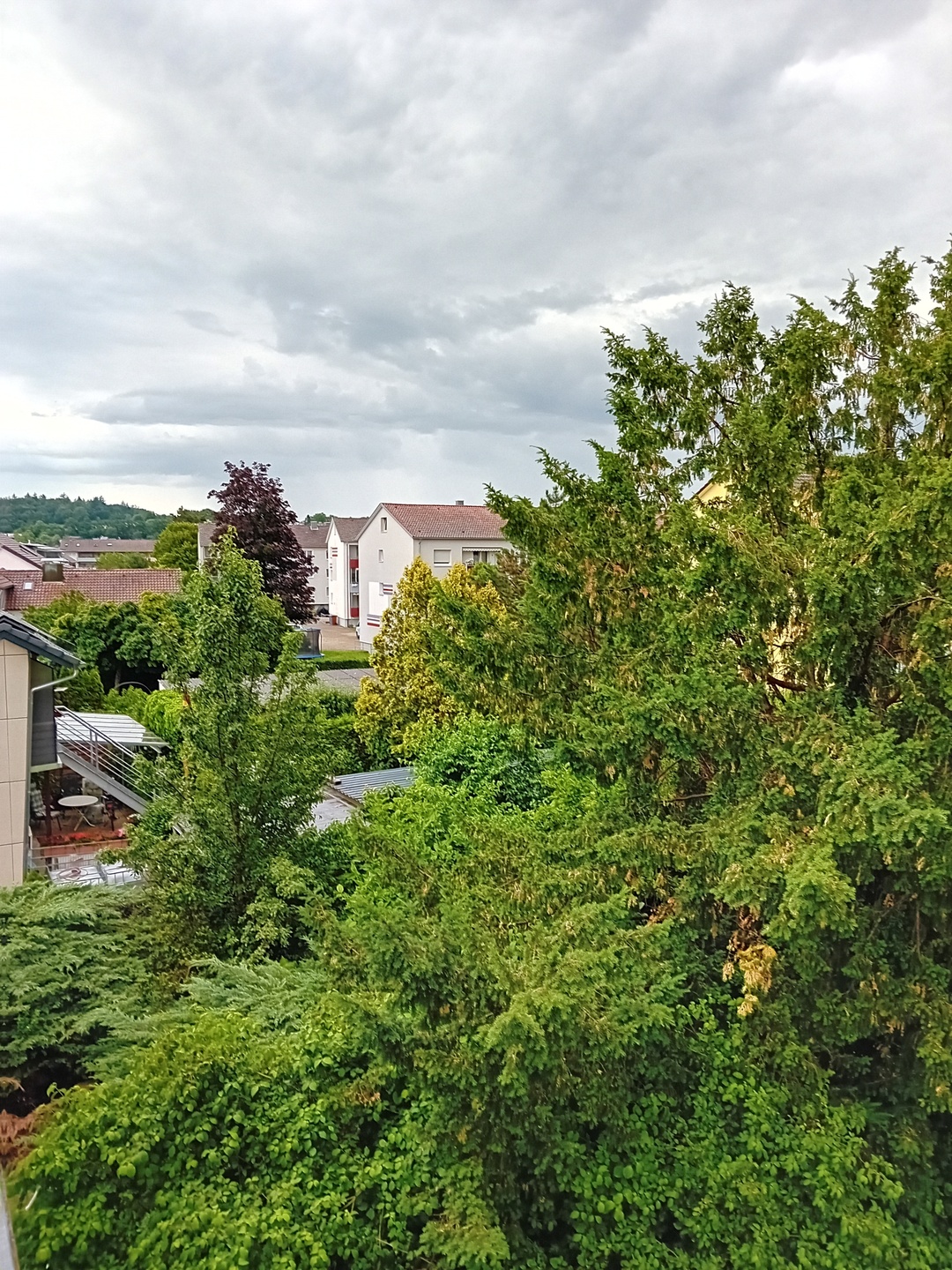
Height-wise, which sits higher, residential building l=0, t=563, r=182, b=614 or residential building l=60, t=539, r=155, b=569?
residential building l=60, t=539, r=155, b=569

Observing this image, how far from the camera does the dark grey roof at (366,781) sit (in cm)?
1647

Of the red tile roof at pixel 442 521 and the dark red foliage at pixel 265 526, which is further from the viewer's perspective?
the red tile roof at pixel 442 521

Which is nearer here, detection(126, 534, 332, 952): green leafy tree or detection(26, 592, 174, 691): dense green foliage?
detection(126, 534, 332, 952): green leafy tree

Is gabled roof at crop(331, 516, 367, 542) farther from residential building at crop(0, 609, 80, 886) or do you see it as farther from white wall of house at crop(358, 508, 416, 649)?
residential building at crop(0, 609, 80, 886)

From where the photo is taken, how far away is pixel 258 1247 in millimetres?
5238

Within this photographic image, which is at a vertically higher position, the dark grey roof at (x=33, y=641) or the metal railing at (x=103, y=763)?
the dark grey roof at (x=33, y=641)

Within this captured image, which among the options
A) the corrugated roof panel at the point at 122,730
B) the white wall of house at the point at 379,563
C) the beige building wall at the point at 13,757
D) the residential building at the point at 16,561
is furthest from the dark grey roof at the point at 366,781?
the residential building at the point at 16,561

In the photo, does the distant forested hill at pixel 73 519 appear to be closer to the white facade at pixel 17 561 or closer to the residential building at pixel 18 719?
the white facade at pixel 17 561

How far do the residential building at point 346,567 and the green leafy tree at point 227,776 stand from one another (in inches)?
1693

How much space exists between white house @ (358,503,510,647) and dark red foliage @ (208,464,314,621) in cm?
1098

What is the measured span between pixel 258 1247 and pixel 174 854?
584cm

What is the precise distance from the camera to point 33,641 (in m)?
12.2

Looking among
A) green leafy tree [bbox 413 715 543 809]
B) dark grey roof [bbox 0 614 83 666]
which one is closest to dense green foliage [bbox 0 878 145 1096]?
dark grey roof [bbox 0 614 83 666]

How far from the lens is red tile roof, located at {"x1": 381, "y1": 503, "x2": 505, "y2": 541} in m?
42.0
